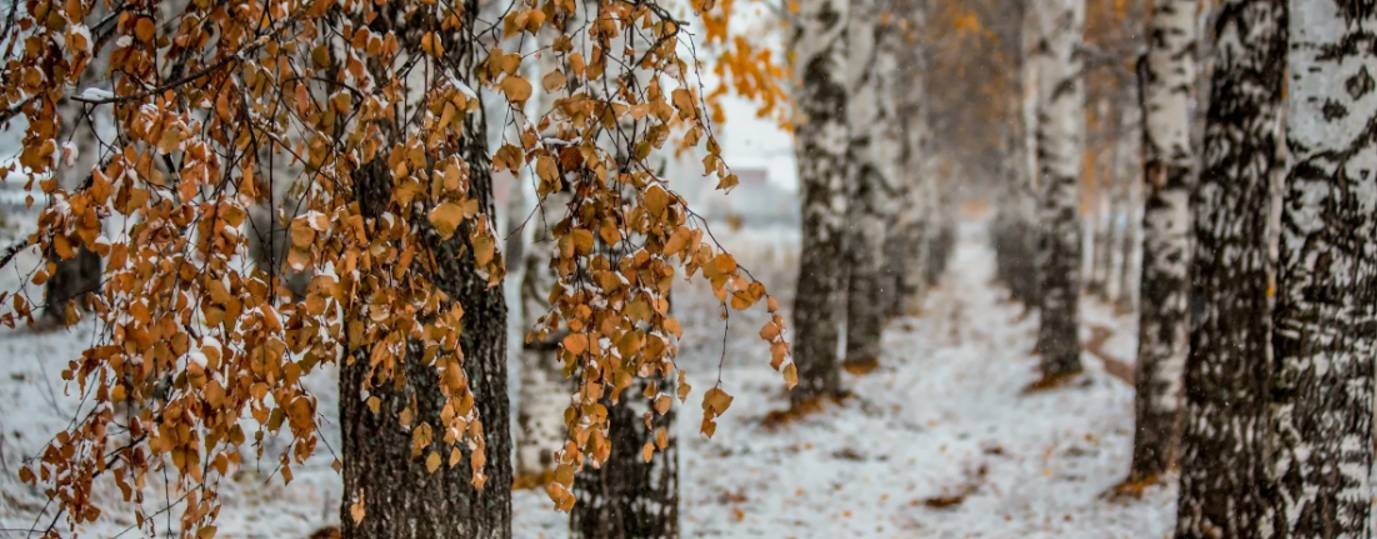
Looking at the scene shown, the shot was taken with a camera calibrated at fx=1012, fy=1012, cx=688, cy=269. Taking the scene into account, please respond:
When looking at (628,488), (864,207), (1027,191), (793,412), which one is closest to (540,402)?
(628,488)

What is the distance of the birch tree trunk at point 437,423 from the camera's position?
3.67 metres

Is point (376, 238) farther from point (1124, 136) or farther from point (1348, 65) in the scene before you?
point (1124, 136)

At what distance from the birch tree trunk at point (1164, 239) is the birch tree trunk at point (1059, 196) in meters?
3.62

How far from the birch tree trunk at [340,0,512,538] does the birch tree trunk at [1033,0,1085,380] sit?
9565mm

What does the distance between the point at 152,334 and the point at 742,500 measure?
6.32 metres

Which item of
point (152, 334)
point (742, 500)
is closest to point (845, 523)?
point (742, 500)

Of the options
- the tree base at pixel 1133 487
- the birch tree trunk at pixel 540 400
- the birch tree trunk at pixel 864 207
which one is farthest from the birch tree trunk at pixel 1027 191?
the birch tree trunk at pixel 540 400

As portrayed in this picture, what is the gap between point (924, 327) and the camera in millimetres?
18938

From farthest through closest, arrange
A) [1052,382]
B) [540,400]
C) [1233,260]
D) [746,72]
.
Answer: [746,72] → [1052,382] → [540,400] → [1233,260]

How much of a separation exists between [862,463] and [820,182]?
2.99 m

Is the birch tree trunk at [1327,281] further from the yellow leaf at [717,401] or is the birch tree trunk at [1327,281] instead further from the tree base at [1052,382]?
the tree base at [1052,382]

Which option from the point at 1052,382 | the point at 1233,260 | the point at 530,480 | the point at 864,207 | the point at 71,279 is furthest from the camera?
the point at 864,207

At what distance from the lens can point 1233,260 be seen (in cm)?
582

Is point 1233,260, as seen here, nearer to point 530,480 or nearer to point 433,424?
point 433,424
